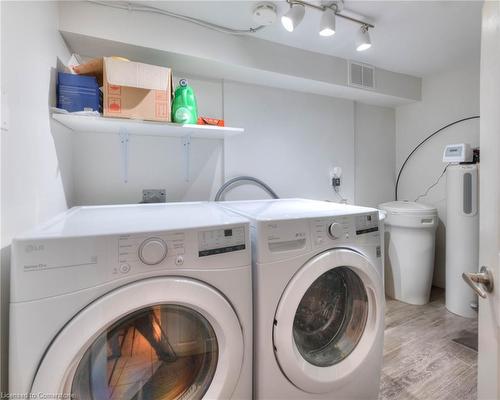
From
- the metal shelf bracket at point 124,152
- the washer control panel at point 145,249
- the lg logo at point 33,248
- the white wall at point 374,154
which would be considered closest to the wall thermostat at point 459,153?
the white wall at point 374,154

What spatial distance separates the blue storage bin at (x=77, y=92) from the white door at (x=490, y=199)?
1583 millimetres

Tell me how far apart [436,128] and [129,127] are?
8.96ft

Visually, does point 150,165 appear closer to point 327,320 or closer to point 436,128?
point 327,320

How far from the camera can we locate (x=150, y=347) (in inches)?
34.5

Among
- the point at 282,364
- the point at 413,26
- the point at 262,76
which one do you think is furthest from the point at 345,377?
the point at 413,26

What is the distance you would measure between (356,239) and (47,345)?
1.12 m

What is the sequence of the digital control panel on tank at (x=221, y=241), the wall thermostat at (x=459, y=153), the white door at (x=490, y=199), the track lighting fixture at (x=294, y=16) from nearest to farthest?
the white door at (x=490, y=199) → the digital control panel on tank at (x=221, y=241) → the track lighting fixture at (x=294, y=16) → the wall thermostat at (x=459, y=153)

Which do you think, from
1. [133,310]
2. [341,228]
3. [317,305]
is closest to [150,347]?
[133,310]

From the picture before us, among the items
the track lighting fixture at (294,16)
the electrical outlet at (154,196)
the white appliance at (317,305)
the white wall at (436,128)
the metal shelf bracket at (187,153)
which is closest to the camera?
the white appliance at (317,305)

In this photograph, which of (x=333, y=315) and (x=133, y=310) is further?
(x=333, y=315)

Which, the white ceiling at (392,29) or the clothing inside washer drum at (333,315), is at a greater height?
the white ceiling at (392,29)

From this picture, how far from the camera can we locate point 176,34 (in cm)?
162

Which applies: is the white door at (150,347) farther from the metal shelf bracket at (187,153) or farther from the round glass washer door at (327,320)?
the metal shelf bracket at (187,153)

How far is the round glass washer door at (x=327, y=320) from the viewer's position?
0.99 metres
